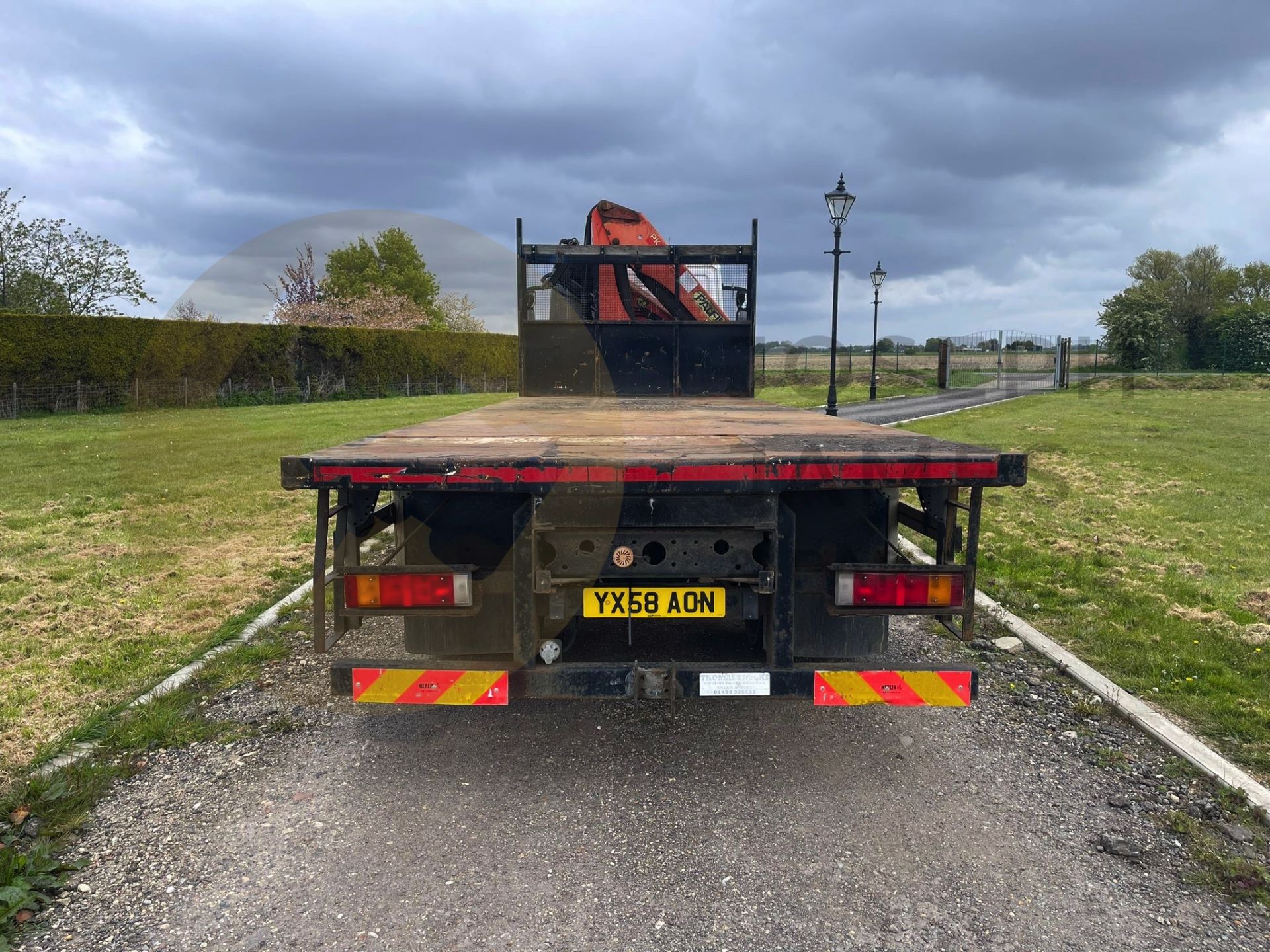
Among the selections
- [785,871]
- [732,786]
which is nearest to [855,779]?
[732,786]

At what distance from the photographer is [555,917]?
2578mm

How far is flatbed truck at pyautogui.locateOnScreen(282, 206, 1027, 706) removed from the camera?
295 centimetres

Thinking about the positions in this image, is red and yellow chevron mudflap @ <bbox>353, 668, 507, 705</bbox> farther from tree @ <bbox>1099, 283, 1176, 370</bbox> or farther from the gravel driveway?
tree @ <bbox>1099, 283, 1176, 370</bbox>

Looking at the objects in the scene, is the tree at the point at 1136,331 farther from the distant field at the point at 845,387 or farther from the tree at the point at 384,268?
the tree at the point at 384,268

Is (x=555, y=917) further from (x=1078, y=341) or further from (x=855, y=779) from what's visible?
(x=1078, y=341)

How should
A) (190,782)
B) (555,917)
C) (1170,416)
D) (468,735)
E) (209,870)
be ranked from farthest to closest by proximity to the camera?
(1170,416), (468,735), (190,782), (209,870), (555,917)

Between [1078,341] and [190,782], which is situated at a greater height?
[1078,341]

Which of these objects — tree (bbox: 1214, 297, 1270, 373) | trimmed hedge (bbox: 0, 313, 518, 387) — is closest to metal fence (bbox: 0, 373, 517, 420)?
trimmed hedge (bbox: 0, 313, 518, 387)

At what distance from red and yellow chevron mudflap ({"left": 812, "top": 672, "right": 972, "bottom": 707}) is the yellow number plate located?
0.54 meters

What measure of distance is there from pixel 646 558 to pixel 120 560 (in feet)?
19.6

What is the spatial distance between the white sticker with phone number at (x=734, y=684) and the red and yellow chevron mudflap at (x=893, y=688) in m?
0.22

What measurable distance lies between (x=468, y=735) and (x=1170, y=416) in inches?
890

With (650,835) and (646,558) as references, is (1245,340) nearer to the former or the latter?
(646,558)

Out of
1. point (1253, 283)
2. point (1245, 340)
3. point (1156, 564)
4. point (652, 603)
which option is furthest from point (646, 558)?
point (1253, 283)
